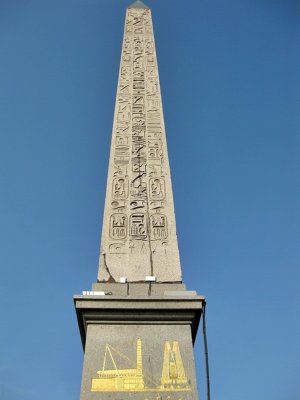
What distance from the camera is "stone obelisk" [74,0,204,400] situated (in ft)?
19.5

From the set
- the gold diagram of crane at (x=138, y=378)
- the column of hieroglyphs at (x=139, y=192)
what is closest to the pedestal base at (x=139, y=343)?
the gold diagram of crane at (x=138, y=378)

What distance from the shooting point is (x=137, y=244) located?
7438 mm

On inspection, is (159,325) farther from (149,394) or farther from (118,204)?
(118,204)

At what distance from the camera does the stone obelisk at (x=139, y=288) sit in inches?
234

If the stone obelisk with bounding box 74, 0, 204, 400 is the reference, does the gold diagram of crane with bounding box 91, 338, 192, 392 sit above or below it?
below

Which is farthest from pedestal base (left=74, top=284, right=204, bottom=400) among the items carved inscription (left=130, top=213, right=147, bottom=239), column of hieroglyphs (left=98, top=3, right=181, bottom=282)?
carved inscription (left=130, top=213, right=147, bottom=239)

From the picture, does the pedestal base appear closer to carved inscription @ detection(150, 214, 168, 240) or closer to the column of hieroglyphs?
the column of hieroglyphs

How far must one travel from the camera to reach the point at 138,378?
234 inches

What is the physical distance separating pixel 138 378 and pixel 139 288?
1116 millimetres

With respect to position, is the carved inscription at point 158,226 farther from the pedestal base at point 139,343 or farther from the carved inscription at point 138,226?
the pedestal base at point 139,343

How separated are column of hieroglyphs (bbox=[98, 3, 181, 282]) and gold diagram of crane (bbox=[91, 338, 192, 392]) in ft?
3.77

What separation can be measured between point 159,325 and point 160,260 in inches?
40.2

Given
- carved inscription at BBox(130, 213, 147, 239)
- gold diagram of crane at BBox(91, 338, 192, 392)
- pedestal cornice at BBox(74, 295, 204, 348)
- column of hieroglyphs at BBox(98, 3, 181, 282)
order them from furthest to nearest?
carved inscription at BBox(130, 213, 147, 239), column of hieroglyphs at BBox(98, 3, 181, 282), pedestal cornice at BBox(74, 295, 204, 348), gold diagram of crane at BBox(91, 338, 192, 392)

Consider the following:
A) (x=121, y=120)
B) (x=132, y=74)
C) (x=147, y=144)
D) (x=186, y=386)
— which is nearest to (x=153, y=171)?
(x=147, y=144)
